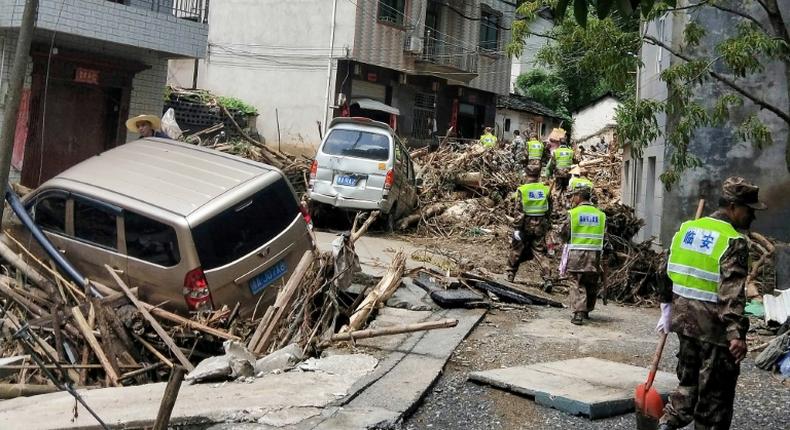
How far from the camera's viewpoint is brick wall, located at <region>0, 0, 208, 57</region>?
40.4 feet

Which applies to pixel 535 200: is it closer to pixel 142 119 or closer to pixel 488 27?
pixel 142 119

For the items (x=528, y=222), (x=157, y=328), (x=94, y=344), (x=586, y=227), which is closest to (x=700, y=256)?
(x=157, y=328)

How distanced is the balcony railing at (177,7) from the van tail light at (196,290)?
26.1 feet

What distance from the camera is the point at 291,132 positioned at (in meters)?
25.3

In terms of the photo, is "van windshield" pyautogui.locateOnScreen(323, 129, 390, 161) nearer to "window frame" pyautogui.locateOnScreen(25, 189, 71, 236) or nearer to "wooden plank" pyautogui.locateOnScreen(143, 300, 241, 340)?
"window frame" pyautogui.locateOnScreen(25, 189, 71, 236)

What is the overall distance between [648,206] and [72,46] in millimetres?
10849

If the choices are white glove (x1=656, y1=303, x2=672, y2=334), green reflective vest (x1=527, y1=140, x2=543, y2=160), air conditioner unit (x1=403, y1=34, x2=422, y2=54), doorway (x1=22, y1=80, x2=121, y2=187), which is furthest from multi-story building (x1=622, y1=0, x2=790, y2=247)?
air conditioner unit (x1=403, y1=34, x2=422, y2=54)

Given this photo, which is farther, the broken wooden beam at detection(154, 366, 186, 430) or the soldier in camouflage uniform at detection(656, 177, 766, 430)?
the soldier in camouflage uniform at detection(656, 177, 766, 430)

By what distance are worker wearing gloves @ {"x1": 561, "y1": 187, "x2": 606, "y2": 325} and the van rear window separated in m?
3.42

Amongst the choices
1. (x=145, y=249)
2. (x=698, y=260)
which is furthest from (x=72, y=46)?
(x=698, y=260)

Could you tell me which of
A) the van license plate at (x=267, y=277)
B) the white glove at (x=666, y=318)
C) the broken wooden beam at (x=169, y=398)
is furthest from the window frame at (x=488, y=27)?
the broken wooden beam at (x=169, y=398)

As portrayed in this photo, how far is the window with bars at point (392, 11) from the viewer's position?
82.6ft

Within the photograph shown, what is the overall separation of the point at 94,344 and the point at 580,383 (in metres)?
3.96

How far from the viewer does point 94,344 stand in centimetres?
675
